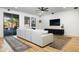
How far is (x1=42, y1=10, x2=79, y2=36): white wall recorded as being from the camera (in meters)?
3.33

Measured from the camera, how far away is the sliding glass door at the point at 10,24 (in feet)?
9.93

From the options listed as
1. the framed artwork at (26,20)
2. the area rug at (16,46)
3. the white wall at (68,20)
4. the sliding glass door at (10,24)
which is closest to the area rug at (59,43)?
the white wall at (68,20)

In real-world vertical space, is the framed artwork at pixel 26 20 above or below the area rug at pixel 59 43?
above

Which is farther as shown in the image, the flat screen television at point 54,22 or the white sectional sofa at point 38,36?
the white sectional sofa at point 38,36

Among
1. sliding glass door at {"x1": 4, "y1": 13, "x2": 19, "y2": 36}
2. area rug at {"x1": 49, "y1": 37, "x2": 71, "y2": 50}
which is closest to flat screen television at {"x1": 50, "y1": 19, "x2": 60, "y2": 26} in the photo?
Result: area rug at {"x1": 49, "y1": 37, "x2": 71, "y2": 50}

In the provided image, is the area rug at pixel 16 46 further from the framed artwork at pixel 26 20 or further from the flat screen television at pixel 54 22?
the flat screen television at pixel 54 22

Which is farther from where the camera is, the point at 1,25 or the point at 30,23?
the point at 30,23

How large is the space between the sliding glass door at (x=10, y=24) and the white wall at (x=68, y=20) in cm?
111

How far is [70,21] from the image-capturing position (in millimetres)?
3805

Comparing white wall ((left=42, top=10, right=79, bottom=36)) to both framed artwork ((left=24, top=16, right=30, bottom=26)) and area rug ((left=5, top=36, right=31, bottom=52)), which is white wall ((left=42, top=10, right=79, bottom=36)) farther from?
area rug ((left=5, top=36, right=31, bottom=52))
